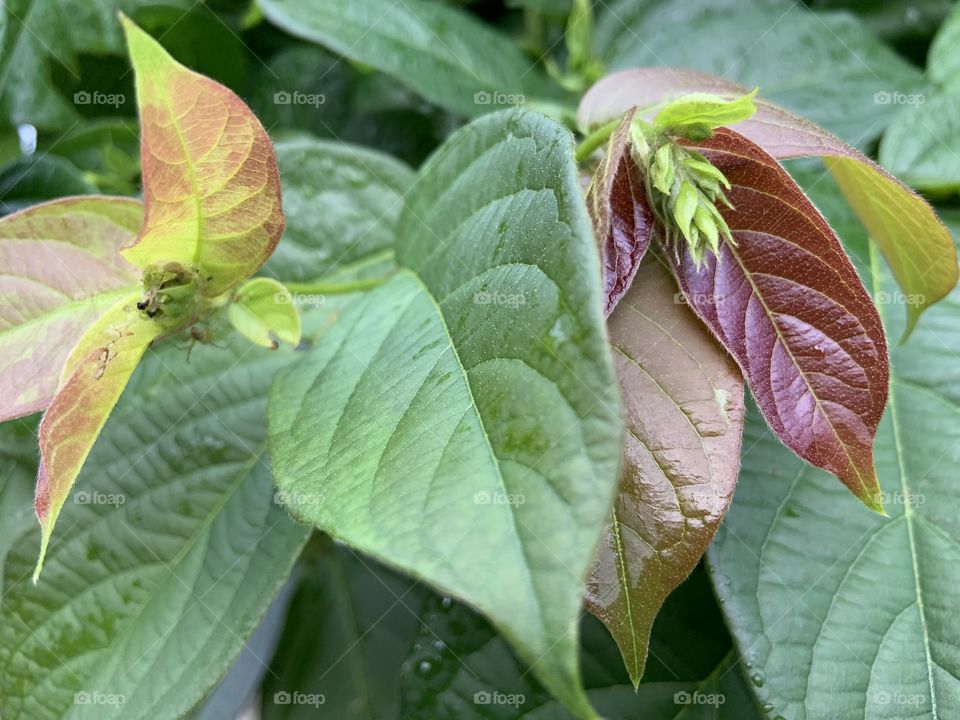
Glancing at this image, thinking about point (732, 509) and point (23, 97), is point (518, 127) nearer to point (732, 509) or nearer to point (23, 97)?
point (732, 509)

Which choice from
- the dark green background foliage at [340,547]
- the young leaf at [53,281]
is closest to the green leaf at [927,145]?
the dark green background foliage at [340,547]

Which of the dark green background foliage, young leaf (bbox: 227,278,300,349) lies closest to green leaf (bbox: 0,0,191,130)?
the dark green background foliage

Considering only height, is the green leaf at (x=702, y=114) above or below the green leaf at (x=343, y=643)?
above

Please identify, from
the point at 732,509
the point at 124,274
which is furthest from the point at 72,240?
the point at 732,509

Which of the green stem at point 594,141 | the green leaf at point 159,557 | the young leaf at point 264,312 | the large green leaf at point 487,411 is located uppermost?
the green stem at point 594,141

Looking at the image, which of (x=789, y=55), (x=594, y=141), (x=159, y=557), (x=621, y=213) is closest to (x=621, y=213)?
(x=621, y=213)

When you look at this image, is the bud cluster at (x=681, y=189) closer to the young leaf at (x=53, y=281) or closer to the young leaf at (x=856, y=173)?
the young leaf at (x=856, y=173)

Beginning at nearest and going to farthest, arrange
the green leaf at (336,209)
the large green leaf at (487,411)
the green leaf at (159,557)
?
the large green leaf at (487,411)
the green leaf at (159,557)
the green leaf at (336,209)

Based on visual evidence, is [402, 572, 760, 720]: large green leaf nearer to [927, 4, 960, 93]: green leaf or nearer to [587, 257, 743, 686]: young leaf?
[587, 257, 743, 686]: young leaf
